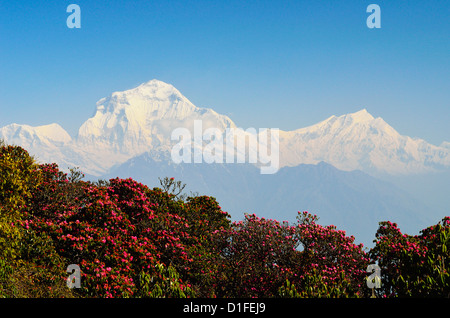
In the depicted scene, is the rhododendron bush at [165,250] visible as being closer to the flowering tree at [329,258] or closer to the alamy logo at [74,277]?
the flowering tree at [329,258]

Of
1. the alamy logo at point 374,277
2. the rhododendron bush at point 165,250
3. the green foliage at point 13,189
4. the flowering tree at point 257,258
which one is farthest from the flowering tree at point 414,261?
the green foliage at point 13,189

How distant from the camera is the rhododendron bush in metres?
14.8

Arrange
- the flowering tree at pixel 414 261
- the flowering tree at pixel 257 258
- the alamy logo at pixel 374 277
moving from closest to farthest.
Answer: the flowering tree at pixel 414 261, the alamy logo at pixel 374 277, the flowering tree at pixel 257 258

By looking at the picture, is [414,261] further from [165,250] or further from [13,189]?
[13,189]

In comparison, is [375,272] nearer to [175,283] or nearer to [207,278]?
[207,278]

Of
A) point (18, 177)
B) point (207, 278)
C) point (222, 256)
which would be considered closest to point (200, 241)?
point (222, 256)

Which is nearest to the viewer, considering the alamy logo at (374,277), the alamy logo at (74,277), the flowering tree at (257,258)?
the alamy logo at (74,277)

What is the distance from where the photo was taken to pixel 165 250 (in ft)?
63.3

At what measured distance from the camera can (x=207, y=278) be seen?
61.7ft

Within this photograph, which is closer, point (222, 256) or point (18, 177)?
point (18, 177)

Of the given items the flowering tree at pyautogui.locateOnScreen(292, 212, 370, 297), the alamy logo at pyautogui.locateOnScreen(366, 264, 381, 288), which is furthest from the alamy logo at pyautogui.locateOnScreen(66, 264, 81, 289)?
the alamy logo at pyautogui.locateOnScreen(366, 264, 381, 288)

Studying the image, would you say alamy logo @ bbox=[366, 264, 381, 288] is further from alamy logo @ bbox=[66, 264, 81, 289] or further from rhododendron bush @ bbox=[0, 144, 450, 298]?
alamy logo @ bbox=[66, 264, 81, 289]

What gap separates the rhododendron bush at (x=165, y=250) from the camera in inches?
582
